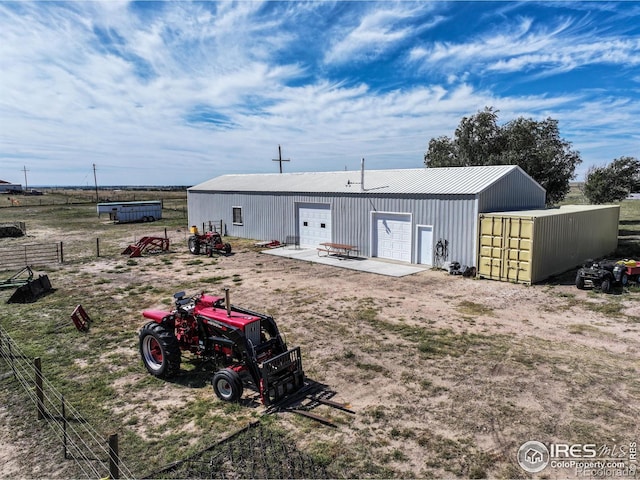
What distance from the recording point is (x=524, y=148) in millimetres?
27297

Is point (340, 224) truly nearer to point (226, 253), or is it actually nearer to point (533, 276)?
point (226, 253)

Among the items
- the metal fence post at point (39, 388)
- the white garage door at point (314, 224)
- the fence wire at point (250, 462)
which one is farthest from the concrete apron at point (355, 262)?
the metal fence post at point (39, 388)

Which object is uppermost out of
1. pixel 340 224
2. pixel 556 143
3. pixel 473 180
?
pixel 556 143

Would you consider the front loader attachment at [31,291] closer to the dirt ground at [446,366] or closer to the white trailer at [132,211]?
the dirt ground at [446,366]

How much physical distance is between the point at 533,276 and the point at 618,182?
2419 cm

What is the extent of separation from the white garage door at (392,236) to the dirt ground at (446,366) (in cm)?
330

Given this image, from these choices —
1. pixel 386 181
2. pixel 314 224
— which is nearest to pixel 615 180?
pixel 386 181

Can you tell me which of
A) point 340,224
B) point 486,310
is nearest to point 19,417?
point 486,310

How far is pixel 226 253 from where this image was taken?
21953 millimetres

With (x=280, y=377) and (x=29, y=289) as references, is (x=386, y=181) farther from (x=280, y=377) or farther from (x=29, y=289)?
(x=280, y=377)

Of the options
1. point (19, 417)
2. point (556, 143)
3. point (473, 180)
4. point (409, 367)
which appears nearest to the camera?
point (19, 417)

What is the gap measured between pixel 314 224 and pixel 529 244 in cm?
1129

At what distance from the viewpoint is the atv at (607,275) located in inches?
536

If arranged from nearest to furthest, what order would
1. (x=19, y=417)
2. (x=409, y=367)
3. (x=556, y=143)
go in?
(x=19, y=417) < (x=409, y=367) < (x=556, y=143)
